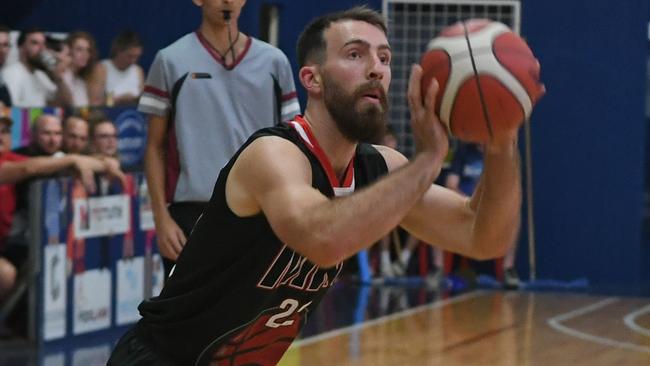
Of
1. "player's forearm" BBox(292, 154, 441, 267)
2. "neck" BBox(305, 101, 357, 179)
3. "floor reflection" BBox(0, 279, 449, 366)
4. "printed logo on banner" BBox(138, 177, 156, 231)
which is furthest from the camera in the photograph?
"printed logo on banner" BBox(138, 177, 156, 231)

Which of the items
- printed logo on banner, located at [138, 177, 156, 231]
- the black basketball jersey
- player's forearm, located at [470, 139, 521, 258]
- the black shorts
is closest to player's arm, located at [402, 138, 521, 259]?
player's forearm, located at [470, 139, 521, 258]

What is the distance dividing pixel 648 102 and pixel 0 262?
7.44 metres

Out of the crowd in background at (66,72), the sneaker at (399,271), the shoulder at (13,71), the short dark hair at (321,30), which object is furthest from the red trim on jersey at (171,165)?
the sneaker at (399,271)

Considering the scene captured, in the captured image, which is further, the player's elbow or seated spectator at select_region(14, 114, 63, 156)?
seated spectator at select_region(14, 114, 63, 156)

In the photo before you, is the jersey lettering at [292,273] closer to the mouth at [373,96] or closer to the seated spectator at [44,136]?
the mouth at [373,96]

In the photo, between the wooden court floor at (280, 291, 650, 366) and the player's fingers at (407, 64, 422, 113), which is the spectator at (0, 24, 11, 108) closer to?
the wooden court floor at (280, 291, 650, 366)

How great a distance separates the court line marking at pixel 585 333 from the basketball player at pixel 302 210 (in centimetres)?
534

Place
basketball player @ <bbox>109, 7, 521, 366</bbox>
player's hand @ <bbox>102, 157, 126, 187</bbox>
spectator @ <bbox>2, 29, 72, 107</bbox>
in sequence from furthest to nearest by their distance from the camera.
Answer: spectator @ <bbox>2, 29, 72, 107</bbox> < player's hand @ <bbox>102, 157, 126, 187</bbox> < basketball player @ <bbox>109, 7, 521, 366</bbox>

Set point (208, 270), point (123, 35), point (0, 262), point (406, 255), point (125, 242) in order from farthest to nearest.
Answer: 1. point (406, 255)
2. point (123, 35)
3. point (125, 242)
4. point (0, 262)
5. point (208, 270)

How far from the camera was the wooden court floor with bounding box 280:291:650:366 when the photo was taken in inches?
323

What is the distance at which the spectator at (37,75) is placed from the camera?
955 centimetres

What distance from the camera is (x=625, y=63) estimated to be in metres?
13.1

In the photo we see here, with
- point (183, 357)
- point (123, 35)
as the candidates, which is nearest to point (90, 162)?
point (123, 35)

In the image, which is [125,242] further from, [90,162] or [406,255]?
[406,255]
